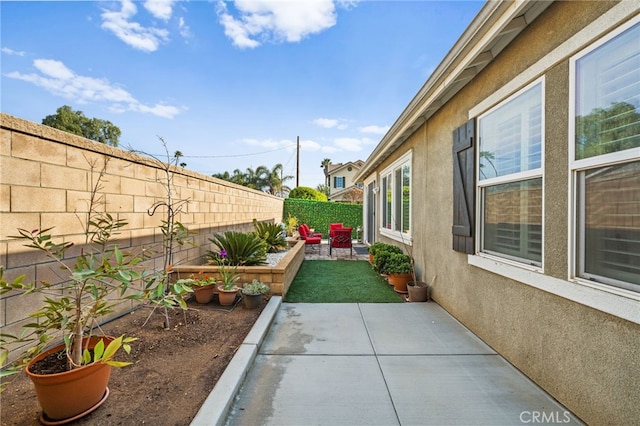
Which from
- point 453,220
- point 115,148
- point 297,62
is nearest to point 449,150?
point 453,220

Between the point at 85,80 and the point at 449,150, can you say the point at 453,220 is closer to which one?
the point at 449,150

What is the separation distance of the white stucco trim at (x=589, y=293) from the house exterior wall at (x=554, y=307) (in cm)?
2

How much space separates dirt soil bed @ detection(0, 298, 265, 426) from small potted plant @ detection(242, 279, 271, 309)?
27cm

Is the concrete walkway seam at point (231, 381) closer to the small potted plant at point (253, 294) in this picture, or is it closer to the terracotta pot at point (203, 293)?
the small potted plant at point (253, 294)

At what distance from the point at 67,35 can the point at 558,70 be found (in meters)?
8.53

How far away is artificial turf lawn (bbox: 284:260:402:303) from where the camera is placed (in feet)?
15.9

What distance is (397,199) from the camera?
23.6 ft

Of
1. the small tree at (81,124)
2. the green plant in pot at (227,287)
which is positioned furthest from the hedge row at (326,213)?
the small tree at (81,124)

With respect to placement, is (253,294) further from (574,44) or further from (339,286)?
(574,44)

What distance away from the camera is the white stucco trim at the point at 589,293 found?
1.67 m

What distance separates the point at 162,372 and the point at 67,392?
729 mm

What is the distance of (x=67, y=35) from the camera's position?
5.86 m

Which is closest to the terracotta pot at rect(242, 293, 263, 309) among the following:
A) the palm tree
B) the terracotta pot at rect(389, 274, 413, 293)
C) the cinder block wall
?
the cinder block wall

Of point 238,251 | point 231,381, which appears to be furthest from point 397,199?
point 231,381
